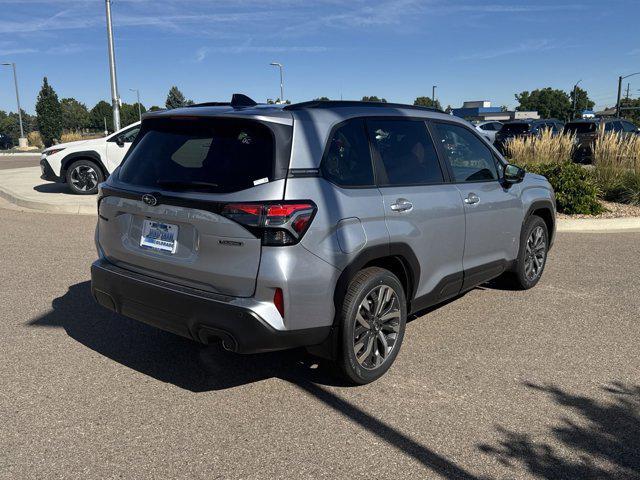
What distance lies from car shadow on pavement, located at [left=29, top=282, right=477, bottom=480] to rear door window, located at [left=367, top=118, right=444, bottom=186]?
4.66 ft

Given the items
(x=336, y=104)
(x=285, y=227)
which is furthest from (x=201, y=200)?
(x=336, y=104)

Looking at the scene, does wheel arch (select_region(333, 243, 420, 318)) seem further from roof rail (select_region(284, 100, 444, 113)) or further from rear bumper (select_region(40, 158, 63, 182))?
rear bumper (select_region(40, 158, 63, 182))

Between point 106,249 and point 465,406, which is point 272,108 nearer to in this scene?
point 106,249

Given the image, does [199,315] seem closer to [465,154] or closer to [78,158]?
[465,154]

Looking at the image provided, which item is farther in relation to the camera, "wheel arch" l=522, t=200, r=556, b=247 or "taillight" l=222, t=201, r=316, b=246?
"wheel arch" l=522, t=200, r=556, b=247

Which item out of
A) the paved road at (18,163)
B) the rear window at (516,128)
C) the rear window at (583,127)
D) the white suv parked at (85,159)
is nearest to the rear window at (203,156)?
the white suv parked at (85,159)

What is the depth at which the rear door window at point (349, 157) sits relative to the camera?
3.52 metres

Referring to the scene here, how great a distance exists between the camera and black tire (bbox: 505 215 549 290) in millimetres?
5645

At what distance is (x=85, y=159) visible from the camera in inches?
473

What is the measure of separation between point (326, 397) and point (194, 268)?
1192 mm

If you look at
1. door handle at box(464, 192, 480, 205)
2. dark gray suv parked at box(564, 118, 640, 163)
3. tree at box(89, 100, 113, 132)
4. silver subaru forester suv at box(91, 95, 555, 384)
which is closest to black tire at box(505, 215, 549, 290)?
door handle at box(464, 192, 480, 205)

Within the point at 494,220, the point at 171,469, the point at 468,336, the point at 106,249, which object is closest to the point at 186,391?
the point at 171,469

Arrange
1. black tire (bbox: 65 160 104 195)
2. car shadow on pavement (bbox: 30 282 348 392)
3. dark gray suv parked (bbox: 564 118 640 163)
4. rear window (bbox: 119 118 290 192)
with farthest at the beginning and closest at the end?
dark gray suv parked (bbox: 564 118 640 163), black tire (bbox: 65 160 104 195), car shadow on pavement (bbox: 30 282 348 392), rear window (bbox: 119 118 290 192)

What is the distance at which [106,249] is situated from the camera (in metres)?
3.97
